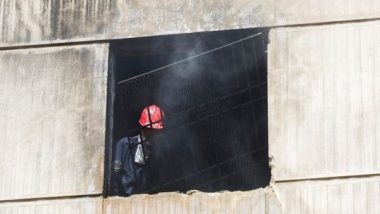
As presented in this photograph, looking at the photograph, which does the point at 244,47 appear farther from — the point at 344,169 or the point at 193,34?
the point at 344,169

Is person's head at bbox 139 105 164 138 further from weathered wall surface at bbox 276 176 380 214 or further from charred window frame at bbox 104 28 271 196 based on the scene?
weathered wall surface at bbox 276 176 380 214

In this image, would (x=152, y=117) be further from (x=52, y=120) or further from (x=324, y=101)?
(x=324, y=101)

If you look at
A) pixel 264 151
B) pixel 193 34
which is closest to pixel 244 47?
pixel 193 34

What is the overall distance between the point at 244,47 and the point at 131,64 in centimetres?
140

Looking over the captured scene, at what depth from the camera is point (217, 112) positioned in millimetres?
17031

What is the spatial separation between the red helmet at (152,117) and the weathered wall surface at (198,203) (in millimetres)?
1466

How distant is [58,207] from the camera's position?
14.9 metres

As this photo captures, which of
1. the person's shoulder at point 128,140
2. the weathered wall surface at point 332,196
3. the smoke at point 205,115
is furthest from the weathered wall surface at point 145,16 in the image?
the weathered wall surface at point 332,196

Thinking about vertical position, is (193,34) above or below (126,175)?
above

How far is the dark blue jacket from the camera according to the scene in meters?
15.4

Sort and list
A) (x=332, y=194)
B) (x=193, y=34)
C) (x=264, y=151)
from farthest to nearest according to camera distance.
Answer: (x=264, y=151)
(x=193, y=34)
(x=332, y=194)

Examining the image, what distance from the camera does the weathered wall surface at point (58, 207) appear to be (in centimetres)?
1484

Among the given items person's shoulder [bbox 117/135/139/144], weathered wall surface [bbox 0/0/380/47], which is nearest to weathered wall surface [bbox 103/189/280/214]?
person's shoulder [bbox 117/135/139/144]

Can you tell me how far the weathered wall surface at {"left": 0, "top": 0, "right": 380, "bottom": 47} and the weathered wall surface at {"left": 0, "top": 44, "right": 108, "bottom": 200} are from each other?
0.68ft
